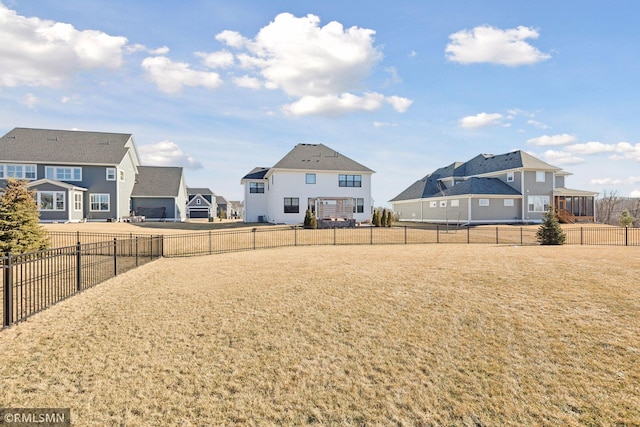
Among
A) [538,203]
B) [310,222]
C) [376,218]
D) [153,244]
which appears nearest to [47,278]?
[153,244]

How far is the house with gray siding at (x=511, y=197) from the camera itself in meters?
38.8

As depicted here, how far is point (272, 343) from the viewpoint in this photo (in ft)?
20.4

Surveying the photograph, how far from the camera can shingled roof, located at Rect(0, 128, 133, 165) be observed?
36.7 metres

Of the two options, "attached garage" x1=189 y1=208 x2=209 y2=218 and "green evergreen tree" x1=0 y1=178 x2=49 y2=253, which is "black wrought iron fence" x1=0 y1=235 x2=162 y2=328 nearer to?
"green evergreen tree" x1=0 y1=178 x2=49 y2=253

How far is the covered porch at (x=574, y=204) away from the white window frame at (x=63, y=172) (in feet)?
174

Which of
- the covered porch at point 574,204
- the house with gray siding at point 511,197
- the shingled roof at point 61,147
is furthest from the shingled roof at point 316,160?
the covered porch at point 574,204

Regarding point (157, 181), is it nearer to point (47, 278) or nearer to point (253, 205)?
point (253, 205)

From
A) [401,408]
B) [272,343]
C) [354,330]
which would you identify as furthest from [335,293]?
[401,408]

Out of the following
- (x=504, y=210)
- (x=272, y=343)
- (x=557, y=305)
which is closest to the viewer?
(x=272, y=343)

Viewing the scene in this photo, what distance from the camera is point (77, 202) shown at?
36156 millimetres

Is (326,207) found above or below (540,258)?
above

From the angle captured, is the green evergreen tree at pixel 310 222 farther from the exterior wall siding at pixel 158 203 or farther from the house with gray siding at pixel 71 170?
the exterior wall siding at pixel 158 203

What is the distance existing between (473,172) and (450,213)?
32.7ft

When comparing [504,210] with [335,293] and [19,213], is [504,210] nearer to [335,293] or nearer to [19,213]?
[335,293]
